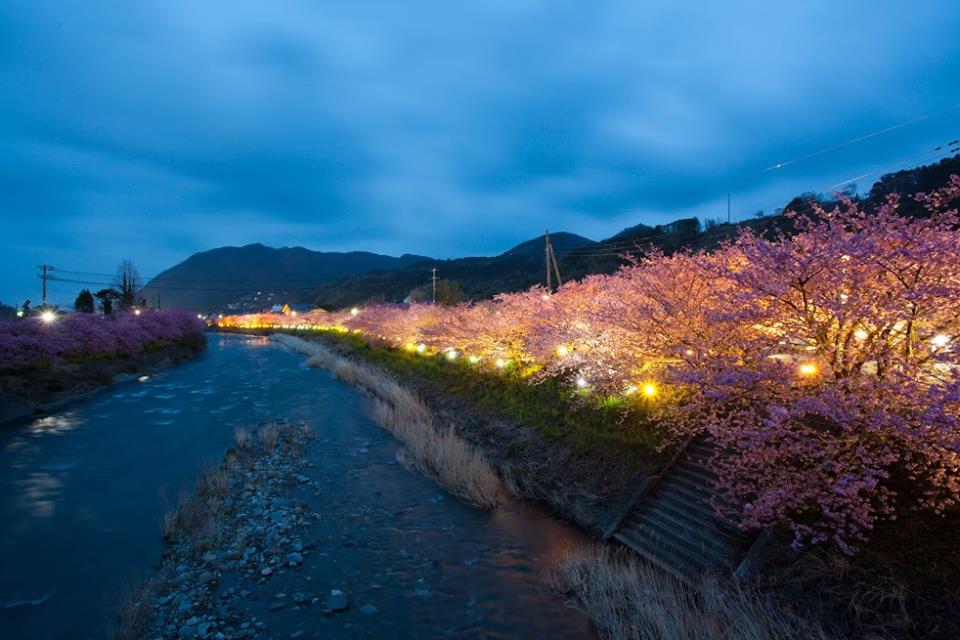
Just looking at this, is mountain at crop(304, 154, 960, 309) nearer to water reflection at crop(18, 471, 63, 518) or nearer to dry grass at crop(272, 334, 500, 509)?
dry grass at crop(272, 334, 500, 509)

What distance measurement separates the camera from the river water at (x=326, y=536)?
25.6 feet

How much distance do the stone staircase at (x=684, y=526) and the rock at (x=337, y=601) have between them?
227 inches

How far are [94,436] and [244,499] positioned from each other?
12.0 m

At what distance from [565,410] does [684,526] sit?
21.9ft

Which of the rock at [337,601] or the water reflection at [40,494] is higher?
the water reflection at [40,494]

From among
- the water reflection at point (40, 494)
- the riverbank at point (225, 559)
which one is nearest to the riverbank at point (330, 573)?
the riverbank at point (225, 559)

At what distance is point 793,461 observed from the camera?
8352 mm

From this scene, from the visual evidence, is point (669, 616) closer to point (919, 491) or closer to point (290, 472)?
point (919, 491)

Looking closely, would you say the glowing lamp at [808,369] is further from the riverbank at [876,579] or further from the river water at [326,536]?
the river water at [326,536]

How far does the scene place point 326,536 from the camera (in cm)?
1025

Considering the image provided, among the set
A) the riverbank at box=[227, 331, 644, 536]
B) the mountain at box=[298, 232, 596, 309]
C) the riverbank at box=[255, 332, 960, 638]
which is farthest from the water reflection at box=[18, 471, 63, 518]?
the mountain at box=[298, 232, 596, 309]

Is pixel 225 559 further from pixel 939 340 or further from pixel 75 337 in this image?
pixel 75 337

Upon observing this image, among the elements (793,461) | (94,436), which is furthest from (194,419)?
(793,461)

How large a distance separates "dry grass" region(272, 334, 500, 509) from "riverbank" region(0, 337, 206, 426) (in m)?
16.6
